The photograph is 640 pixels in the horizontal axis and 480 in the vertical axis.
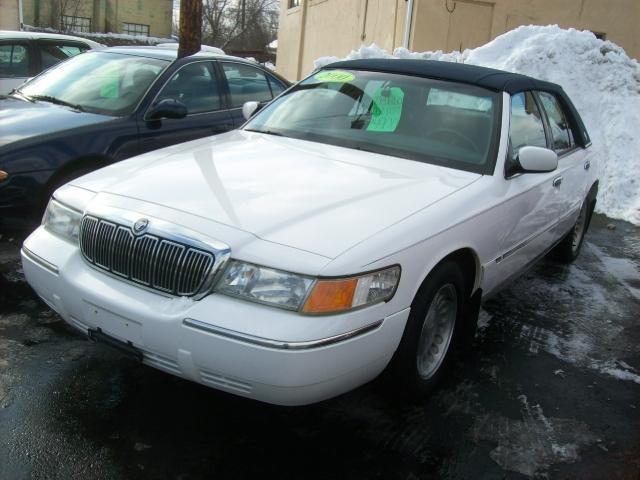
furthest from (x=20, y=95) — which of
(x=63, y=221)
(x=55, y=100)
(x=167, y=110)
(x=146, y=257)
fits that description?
(x=146, y=257)

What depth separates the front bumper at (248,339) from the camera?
250cm

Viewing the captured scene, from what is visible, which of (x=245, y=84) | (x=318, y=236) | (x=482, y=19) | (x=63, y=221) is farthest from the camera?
(x=482, y=19)

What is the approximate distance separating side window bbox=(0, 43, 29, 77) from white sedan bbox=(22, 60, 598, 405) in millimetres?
5270

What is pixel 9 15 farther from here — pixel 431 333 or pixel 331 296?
pixel 331 296

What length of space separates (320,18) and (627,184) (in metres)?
12.4

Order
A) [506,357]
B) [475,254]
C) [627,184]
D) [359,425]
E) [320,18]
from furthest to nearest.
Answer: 1. [320,18]
2. [627,184]
3. [506,357]
4. [475,254]
5. [359,425]

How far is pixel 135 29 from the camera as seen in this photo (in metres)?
42.3

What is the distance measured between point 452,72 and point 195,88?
277cm

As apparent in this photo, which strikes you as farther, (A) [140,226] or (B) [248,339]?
(A) [140,226]

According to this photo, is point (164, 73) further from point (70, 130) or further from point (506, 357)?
point (506, 357)

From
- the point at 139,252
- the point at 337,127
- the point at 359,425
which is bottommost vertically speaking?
the point at 359,425

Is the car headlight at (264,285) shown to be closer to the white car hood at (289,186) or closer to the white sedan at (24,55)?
the white car hood at (289,186)

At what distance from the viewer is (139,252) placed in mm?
2803

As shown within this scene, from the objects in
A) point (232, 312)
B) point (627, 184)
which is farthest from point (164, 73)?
point (627, 184)
